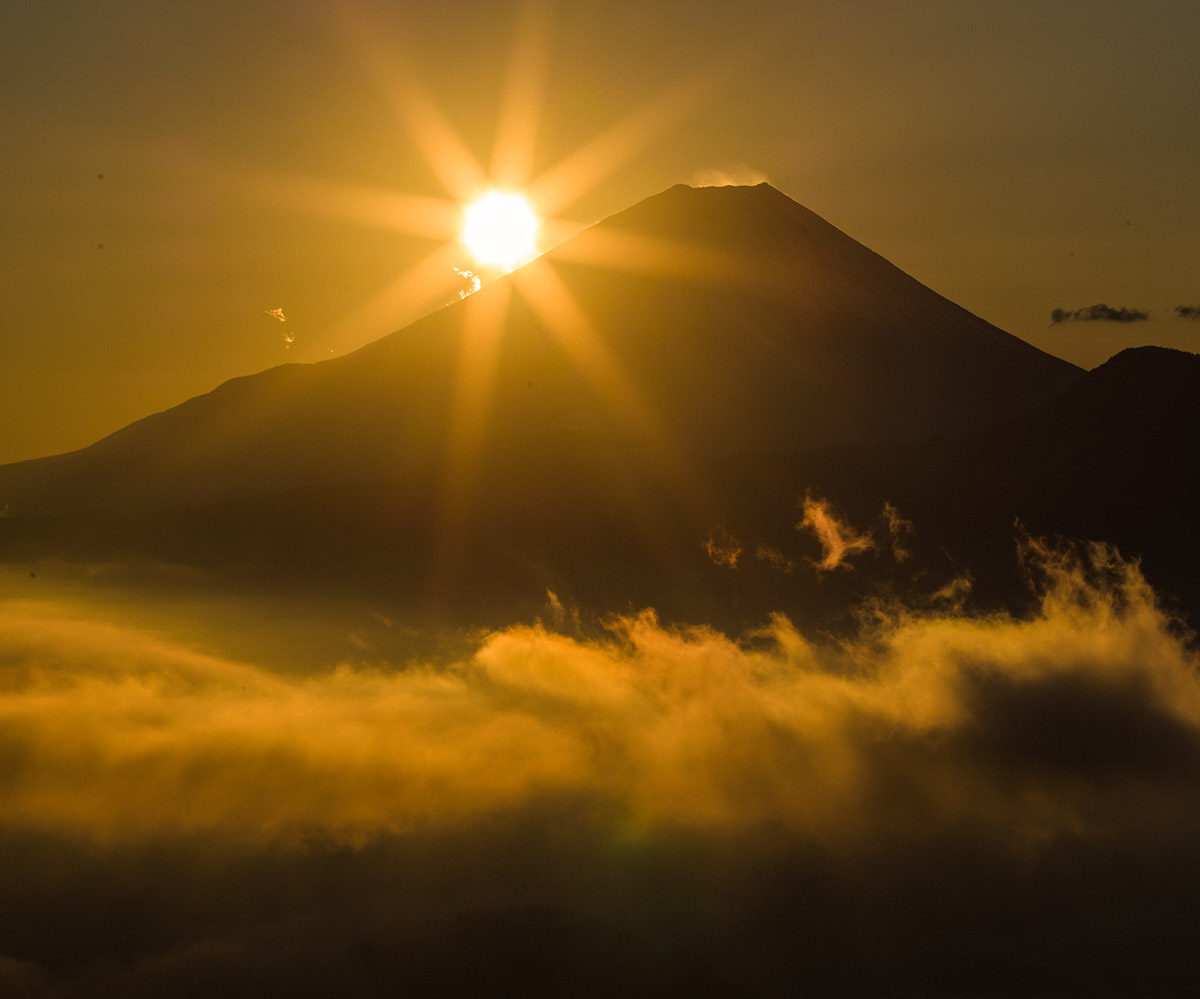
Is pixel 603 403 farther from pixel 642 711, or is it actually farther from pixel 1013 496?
pixel 1013 496

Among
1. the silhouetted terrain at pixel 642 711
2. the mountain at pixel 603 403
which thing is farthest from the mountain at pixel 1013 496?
the mountain at pixel 603 403

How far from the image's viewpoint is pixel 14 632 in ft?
513

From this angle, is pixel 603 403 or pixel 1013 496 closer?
pixel 1013 496

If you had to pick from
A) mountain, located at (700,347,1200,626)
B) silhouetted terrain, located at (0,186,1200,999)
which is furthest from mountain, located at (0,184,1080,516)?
mountain, located at (700,347,1200,626)

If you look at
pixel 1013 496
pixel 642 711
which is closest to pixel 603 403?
pixel 642 711

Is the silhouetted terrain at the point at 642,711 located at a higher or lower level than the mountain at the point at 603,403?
lower

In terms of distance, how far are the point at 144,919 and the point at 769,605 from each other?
67673mm

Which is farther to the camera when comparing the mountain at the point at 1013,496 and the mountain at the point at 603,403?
the mountain at the point at 603,403

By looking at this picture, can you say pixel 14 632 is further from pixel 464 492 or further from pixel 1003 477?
pixel 1003 477

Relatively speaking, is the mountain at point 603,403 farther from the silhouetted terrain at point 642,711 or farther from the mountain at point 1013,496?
the mountain at point 1013,496

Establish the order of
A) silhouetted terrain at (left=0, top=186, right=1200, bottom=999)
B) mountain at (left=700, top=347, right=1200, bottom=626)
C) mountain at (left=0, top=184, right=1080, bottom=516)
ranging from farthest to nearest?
mountain at (left=0, top=184, right=1080, bottom=516)
mountain at (left=700, top=347, right=1200, bottom=626)
silhouetted terrain at (left=0, top=186, right=1200, bottom=999)

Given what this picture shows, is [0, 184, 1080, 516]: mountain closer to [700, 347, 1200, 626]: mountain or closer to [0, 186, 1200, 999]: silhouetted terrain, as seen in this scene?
[0, 186, 1200, 999]: silhouetted terrain

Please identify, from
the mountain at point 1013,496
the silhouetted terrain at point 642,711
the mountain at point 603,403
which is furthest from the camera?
the mountain at point 603,403

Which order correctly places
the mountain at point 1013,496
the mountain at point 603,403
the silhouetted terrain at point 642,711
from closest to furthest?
the silhouetted terrain at point 642,711
the mountain at point 1013,496
the mountain at point 603,403
